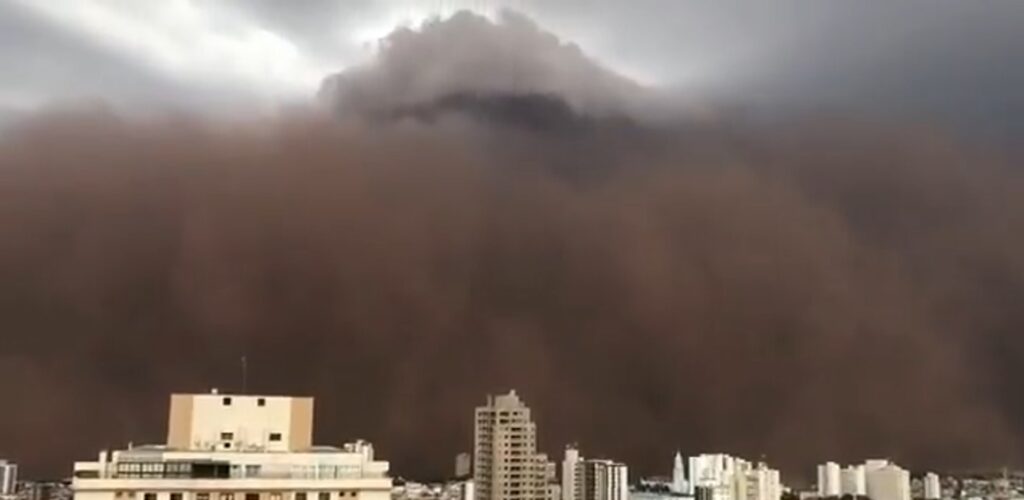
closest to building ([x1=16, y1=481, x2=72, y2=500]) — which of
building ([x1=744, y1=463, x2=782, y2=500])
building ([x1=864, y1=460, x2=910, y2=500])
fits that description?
building ([x1=744, y1=463, x2=782, y2=500])

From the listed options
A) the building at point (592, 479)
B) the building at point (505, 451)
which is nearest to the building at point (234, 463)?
the building at point (505, 451)

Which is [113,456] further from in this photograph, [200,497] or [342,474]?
[342,474]

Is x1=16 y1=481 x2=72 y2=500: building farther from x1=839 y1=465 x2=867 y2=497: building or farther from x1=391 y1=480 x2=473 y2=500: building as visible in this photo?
x1=839 y1=465 x2=867 y2=497: building

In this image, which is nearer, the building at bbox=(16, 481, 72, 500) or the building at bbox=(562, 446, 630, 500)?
the building at bbox=(16, 481, 72, 500)

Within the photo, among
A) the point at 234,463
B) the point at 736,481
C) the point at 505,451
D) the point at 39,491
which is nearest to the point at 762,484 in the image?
the point at 736,481

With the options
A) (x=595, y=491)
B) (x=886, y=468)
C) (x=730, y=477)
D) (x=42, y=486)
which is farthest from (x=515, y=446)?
(x=886, y=468)

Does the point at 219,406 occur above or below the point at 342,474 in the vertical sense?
above
